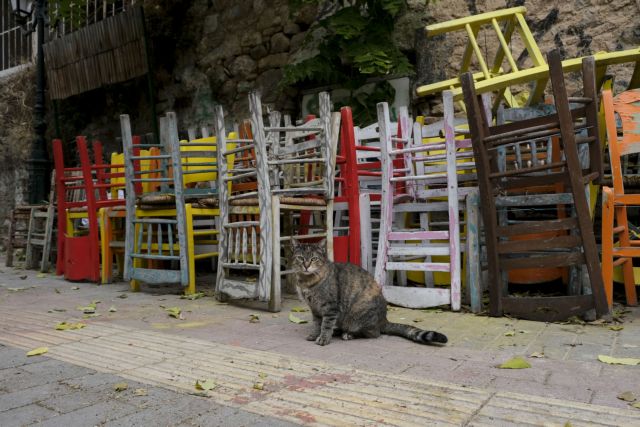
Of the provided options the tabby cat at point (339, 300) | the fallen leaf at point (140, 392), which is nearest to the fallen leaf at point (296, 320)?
the tabby cat at point (339, 300)

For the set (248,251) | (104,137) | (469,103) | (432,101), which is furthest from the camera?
(104,137)

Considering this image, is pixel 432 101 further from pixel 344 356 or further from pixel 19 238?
pixel 19 238

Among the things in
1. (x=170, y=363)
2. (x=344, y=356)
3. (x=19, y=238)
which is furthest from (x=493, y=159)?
(x=19, y=238)

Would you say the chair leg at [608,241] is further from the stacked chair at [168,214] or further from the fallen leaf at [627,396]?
the stacked chair at [168,214]

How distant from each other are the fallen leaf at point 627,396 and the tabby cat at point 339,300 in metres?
1.17

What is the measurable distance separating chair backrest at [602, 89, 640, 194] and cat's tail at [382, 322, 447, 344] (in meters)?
1.84

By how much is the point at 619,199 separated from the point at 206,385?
3043 millimetres

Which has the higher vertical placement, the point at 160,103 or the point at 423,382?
the point at 160,103

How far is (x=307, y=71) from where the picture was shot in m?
7.08

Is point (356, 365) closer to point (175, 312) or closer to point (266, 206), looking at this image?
point (266, 206)

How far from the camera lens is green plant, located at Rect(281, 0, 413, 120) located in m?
6.70

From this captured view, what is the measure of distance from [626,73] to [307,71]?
3.76 metres

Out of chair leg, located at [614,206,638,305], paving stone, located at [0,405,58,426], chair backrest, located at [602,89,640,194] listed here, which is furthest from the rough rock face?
paving stone, located at [0,405,58,426]

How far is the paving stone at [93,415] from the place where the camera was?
1947mm
